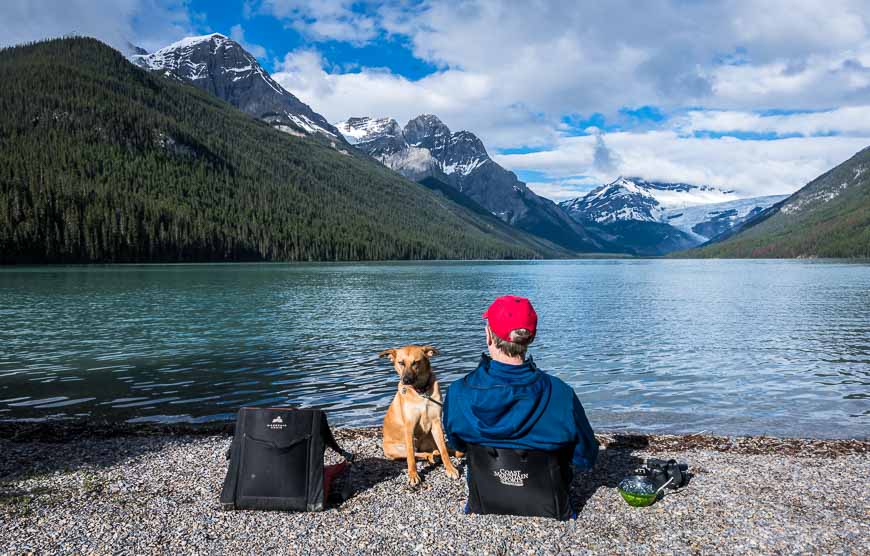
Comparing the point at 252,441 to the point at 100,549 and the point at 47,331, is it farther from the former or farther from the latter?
the point at 47,331

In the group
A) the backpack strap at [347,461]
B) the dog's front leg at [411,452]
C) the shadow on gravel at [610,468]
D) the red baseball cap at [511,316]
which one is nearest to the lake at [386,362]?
the shadow on gravel at [610,468]

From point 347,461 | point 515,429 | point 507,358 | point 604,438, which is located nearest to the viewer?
point 507,358

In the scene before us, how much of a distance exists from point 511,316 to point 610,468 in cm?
482

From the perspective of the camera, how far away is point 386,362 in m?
25.5

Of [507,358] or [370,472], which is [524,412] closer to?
[507,358]

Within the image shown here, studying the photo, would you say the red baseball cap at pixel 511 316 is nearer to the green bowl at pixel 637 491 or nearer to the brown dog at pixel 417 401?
the brown dog at pixel 417 401

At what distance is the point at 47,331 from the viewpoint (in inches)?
1403

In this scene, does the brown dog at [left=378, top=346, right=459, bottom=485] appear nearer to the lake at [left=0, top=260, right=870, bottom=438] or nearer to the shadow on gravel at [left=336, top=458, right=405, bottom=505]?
the shadow on gravel at [left=336, top=458, right=405, bottom=505]

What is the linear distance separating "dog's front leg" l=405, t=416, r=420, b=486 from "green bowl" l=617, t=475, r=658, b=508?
308 cm

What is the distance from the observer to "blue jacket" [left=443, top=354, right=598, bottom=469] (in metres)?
7.48

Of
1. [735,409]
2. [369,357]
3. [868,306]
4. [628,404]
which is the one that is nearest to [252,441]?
[628,404]

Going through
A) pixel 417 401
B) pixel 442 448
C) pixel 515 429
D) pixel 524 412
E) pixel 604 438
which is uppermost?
pixel 524 412

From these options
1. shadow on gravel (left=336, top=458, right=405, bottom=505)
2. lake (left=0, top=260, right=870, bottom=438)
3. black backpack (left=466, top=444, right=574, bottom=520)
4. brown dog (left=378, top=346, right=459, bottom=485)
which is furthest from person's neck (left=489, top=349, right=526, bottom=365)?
lake (left=0, top=260, right=870, bottom=438)

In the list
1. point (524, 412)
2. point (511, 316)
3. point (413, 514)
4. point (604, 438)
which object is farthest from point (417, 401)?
point (604, 438)
